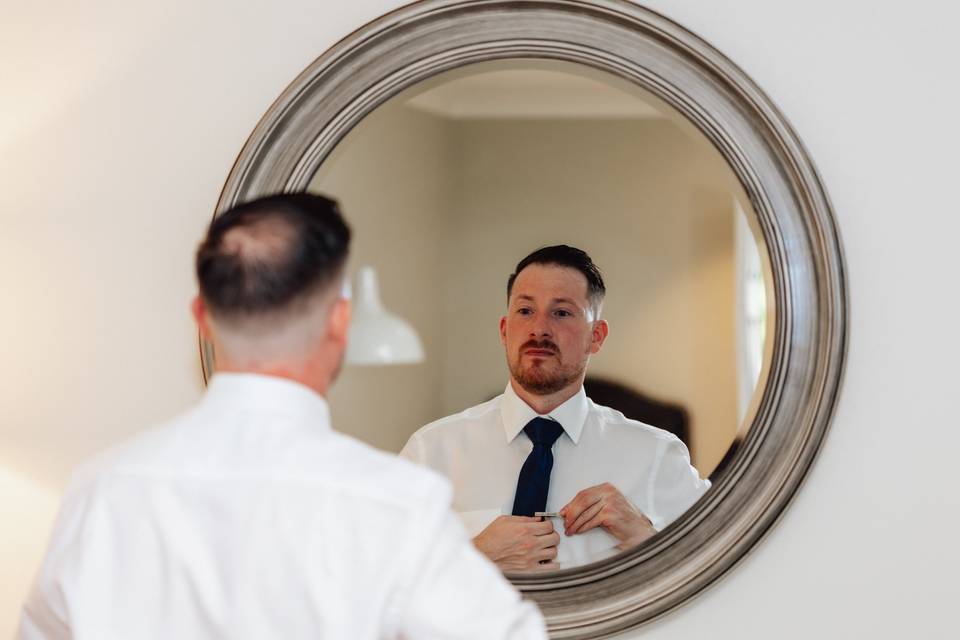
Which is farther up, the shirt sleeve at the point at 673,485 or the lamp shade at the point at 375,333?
the lamp shade at the point at 375,333

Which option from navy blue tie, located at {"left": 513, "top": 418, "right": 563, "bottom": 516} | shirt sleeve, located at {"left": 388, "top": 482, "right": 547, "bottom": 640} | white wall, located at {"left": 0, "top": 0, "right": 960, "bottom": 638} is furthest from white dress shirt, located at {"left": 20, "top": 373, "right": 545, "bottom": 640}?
white wall, located at {"left": 0, "top": 0, "right": 960, "bottom": 638}

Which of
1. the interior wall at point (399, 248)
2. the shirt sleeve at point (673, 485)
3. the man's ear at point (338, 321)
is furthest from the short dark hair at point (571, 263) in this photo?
the man's ear at point (338, 321)

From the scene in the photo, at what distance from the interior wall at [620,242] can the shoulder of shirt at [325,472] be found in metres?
0.57

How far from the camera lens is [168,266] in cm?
165

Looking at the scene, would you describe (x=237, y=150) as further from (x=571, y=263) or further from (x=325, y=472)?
(x=325, y=472)

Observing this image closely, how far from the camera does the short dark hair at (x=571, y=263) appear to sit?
1491mm

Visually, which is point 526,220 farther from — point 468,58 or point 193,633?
point 193,633

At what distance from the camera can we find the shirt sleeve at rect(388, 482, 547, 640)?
2.93ft

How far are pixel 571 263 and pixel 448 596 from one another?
2.32 feet

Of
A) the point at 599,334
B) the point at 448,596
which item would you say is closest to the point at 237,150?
the point at 599,334

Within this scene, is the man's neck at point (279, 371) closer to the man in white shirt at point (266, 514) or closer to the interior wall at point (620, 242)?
the man in white shirt at point (266, 514)

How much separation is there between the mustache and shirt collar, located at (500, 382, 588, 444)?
0.06 metres

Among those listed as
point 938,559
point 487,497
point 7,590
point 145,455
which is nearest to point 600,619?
point 487,497

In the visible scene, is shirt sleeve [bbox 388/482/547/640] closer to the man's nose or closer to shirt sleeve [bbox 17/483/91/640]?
shirt sleeve [bbox 17/483/91/640]
